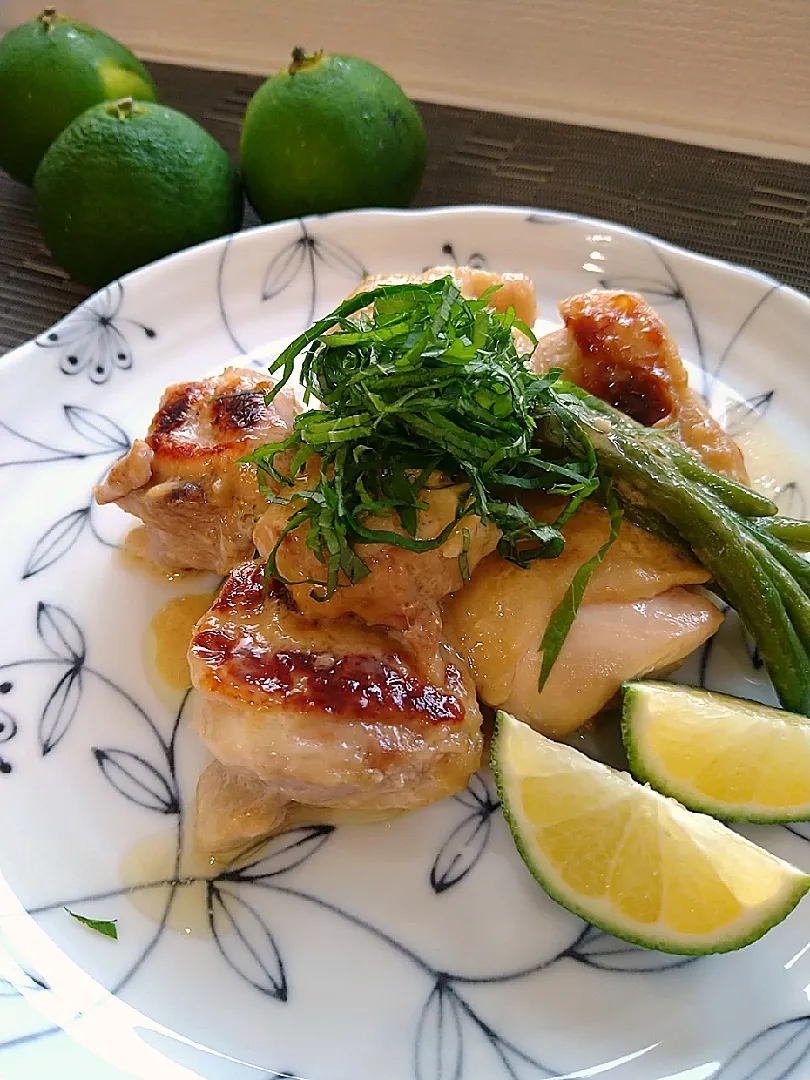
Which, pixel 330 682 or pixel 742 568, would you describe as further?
pixel 742 568

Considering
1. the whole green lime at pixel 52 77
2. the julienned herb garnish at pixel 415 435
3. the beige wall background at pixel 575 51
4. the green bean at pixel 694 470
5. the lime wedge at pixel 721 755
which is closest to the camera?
the lime wedge at pixel 721 755

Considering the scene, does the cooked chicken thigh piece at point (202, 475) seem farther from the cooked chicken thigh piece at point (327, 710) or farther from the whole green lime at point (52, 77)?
the whole green lime at point (52, 77)

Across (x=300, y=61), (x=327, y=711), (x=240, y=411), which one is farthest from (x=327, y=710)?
(x=300, y=61)

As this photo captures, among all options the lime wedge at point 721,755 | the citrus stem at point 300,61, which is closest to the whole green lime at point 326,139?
the citrus stem at point 300,61

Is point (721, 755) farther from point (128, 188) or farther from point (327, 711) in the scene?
point (128, 188)

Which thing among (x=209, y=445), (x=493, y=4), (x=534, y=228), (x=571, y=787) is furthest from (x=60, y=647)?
(x=493, y=4)

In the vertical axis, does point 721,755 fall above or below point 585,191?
below

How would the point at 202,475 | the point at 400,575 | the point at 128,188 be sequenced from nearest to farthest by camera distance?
the point at 400,575
the point at 202,475
the point at 128,188
